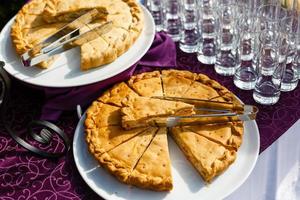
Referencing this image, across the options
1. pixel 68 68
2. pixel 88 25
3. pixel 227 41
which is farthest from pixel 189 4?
pixel 68 68

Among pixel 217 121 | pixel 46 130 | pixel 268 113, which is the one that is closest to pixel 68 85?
pixel 46 130

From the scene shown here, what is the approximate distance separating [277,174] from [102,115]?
0.41m

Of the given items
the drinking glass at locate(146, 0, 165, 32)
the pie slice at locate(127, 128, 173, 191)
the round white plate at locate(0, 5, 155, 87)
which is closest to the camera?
the pie slice at locate(127, 128, 173, 191)

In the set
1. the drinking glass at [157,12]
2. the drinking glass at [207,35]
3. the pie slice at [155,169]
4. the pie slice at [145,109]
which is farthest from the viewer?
the drinking glass at [157,12]

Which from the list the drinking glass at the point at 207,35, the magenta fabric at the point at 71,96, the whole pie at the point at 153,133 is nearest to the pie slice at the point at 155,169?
the whole pie at the point at 153,133

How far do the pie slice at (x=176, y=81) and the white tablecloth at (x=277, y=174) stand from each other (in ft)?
0.77

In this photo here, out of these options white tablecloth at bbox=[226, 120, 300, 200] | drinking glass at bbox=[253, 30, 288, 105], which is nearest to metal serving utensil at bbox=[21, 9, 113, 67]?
drinking glass at bbox=[253, 30, 288, 105]

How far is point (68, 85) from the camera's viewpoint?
112 cm

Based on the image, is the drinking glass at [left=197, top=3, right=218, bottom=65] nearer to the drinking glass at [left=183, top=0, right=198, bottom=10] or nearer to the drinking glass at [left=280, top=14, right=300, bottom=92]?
the drinking glass at [left=183, top=0, right=198, bottom=10]

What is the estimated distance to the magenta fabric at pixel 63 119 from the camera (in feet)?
3.35

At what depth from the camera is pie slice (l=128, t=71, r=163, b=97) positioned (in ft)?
3.70

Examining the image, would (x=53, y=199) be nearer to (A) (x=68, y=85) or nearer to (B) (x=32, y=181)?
(B) (x=32, y=181)

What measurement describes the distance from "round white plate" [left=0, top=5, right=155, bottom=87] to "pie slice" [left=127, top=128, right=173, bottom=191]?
0.76 ft

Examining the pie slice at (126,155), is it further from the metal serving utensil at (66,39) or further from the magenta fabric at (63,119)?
the metal serving utensil at (66,39)
